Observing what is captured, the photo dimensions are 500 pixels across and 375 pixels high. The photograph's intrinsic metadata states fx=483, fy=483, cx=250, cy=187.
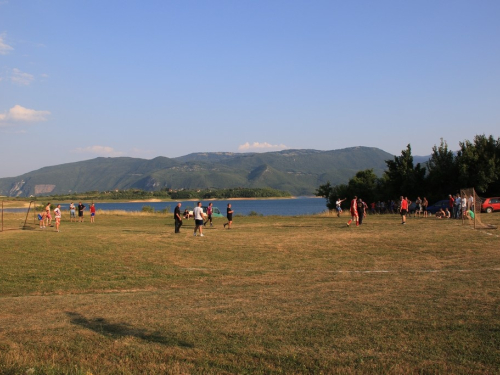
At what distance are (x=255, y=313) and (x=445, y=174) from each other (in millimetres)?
52302

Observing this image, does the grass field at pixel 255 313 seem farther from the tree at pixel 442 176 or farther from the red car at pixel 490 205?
the tree at pixel 442 176

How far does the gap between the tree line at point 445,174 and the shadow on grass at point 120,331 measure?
50.5 metres

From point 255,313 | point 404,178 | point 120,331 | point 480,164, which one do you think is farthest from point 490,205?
point 120,331

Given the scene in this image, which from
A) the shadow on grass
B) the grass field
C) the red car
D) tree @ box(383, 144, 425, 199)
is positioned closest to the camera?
the grass field

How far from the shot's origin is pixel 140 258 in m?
17.5

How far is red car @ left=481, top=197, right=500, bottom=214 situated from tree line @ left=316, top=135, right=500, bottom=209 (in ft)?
28.9

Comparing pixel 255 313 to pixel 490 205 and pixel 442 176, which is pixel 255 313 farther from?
pixel 442 176

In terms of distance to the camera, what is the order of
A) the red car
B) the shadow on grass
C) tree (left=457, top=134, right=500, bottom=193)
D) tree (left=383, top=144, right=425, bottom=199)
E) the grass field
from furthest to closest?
1. tree (left=383, top=144, right=425, bottom=199)
2. tree (left=457, top=134, right=500, bottom=193)
3. the red car
4. the shadow on grass
5. the grass field

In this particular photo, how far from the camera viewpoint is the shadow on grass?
21.8 ft

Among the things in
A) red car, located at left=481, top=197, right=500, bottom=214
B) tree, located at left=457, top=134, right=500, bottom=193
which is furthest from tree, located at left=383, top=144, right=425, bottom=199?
red car, located at left=481, top=197, right=500, bottom=214

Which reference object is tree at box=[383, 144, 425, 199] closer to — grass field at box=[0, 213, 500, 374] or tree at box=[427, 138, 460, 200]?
tree at box=[427, 138, 460, 200]

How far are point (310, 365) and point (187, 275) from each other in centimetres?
887

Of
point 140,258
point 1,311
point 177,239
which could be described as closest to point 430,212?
point 177,239

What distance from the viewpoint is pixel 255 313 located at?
8133 millimetres
